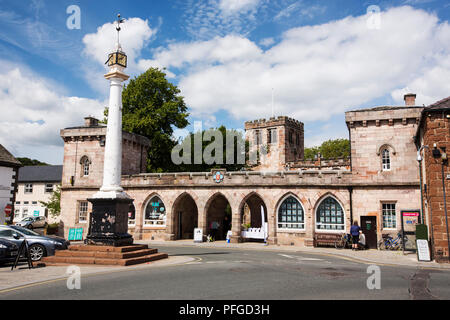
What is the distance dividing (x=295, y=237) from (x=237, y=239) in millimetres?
3996

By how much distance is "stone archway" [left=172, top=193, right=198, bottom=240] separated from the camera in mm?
26870

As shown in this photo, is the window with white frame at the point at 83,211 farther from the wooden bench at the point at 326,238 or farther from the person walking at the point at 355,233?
the person walking at the point at 355,233

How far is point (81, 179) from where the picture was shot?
2878cm

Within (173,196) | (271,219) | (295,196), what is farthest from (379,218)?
(173,196)

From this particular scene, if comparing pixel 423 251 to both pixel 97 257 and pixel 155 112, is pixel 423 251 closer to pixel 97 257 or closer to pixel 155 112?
pixel 97 257

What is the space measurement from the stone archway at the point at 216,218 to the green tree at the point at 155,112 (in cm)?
816

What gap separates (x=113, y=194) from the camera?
14070mm

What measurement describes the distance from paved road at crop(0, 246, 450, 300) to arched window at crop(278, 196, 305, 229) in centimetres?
1156

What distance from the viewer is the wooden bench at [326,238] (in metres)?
21.8

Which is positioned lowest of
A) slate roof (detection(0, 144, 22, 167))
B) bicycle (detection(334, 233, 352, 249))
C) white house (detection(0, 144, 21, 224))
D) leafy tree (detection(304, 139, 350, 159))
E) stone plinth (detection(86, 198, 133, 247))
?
bicycle (detection(334, 233, 352, 249))

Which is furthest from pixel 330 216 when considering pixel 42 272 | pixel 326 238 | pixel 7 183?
pixel 7 183

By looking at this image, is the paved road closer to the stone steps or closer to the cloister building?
the stone steps

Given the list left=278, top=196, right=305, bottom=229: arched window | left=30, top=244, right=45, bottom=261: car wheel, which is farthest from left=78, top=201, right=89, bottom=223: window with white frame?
left=278, top=196, right=305, bottom=229: arched window
